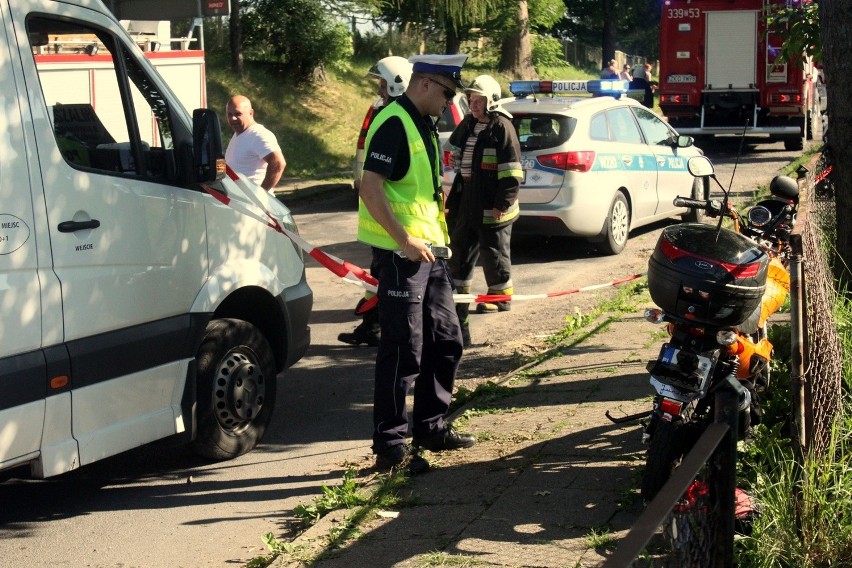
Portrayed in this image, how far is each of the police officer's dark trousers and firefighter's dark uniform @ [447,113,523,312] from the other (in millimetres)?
3395

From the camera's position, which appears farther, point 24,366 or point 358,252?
point 358,252

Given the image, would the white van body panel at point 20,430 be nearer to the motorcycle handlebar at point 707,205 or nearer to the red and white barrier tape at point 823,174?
the motorcycle handlebar at point 707,205

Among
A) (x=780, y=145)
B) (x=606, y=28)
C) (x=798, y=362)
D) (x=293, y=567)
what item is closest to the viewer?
(x=798, y=362)

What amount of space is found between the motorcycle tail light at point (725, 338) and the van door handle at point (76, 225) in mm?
2609

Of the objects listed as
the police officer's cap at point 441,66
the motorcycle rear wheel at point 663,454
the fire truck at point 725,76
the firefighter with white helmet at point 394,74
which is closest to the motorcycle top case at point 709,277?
the motorcycle rear wheel at point 663,454

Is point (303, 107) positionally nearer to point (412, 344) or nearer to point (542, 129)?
point (542, 129)

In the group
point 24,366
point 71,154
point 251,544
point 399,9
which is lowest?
point 251,544

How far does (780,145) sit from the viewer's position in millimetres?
25266

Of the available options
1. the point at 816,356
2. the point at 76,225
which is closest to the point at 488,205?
the point at 76,225

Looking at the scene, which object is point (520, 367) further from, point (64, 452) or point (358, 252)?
point (358, 252)

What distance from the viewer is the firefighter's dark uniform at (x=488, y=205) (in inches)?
353

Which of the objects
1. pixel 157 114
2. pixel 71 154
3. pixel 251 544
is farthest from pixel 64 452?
pixel 157 114

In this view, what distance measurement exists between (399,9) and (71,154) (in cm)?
2249

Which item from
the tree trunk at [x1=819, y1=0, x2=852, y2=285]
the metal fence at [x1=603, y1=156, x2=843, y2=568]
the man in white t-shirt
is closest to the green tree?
the man in white t-shirt
